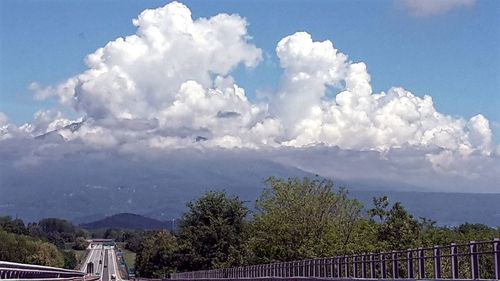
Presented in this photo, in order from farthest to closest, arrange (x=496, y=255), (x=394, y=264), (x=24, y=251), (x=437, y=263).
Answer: (x=24, y=251)
(x=394, y=264)
(x=437, y=263)
(x=496, y=255)

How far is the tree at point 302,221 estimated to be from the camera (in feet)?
306

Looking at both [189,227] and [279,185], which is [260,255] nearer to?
[279,185]

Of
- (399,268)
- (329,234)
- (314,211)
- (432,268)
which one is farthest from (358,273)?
(314,211)

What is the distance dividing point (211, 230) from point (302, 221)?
62.2m

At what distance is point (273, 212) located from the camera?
10250cm

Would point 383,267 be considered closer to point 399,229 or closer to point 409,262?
point 409,262

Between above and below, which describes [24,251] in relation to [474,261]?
above

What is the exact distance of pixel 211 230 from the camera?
6275 inches

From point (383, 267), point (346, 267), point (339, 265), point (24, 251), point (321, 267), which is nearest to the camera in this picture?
point (383, 267)

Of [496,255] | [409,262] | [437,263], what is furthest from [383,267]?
[496,255]

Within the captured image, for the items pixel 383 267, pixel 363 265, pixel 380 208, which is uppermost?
pixel 380 208

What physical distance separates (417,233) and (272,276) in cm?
2417

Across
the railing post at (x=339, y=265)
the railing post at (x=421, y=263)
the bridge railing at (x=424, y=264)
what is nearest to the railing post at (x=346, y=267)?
the bridge railing at (x=424, y=264)

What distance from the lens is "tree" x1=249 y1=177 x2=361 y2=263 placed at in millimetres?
93375
